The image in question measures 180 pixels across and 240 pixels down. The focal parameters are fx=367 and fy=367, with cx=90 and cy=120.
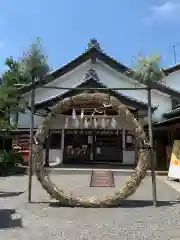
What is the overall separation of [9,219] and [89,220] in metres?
1.97

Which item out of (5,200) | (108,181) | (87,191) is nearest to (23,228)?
(5,200)

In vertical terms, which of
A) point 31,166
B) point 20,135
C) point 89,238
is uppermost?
point 20,135

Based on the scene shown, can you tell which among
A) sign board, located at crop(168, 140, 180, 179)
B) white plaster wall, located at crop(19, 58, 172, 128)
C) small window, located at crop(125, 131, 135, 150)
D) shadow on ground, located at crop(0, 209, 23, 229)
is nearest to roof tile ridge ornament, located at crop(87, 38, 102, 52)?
white plaster wall, located at crop(19, 58, 172, 128)

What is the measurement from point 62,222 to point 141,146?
11.5 feet

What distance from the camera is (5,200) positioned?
1163 centimetres

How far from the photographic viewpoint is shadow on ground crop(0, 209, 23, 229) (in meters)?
8.30

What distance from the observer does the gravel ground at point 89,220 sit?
7.42 meters

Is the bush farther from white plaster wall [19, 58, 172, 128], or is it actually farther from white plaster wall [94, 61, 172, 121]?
white plaster wall [94, 61, 172, 121]

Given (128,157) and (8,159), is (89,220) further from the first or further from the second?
(128,157)

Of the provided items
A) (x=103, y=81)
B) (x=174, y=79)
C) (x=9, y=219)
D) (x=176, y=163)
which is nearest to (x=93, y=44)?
(x=103, y=81)

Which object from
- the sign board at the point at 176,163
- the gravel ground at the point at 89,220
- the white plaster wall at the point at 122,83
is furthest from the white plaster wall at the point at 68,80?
the gravel ground at the point at 89,220

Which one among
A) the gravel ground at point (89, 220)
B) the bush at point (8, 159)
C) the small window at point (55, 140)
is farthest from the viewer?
the small window at point (55, 140)

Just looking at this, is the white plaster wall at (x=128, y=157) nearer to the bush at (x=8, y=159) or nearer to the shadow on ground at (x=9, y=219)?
the bush at (x=8, y=159)

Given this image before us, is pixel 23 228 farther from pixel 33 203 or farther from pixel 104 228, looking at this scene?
pixel 33 203
